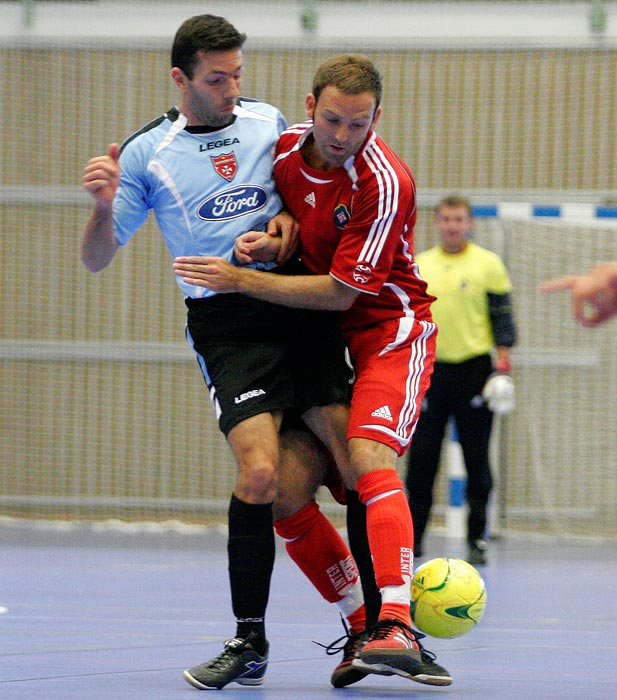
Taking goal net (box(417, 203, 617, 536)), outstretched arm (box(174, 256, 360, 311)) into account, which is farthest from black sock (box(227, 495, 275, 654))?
goal net (box(417, 203, 617, 536))

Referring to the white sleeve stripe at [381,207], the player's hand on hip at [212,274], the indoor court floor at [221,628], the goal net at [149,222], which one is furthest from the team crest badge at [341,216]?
the goal net at [149,222]

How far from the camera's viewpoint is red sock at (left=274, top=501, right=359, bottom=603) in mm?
4391

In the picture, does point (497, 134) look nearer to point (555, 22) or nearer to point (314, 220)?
point (555, 22)

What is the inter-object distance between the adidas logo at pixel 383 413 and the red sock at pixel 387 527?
0.55ft

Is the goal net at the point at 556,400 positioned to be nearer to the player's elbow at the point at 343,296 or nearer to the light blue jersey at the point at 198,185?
the light blue jersey at the point at 198,185

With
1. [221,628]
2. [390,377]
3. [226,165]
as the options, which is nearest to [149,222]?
[221,628]

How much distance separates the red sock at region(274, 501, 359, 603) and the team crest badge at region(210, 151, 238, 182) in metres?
1.11

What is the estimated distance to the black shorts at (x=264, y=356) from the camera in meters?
4.18

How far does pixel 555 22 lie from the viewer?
11.5 metres

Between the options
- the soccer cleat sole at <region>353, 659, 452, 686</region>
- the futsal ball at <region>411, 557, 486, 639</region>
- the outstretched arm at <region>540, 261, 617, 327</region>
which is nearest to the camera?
the outstretched arm at <region>540, 261, 617, 327</region>

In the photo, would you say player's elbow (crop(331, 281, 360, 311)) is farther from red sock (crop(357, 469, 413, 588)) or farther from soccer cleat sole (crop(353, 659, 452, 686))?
soccer cleat sole (crop(353, 659, 452, 686))

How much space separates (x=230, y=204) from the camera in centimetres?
428

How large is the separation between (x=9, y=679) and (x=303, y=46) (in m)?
8.38

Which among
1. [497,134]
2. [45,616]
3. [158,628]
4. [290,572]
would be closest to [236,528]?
[158,628]
